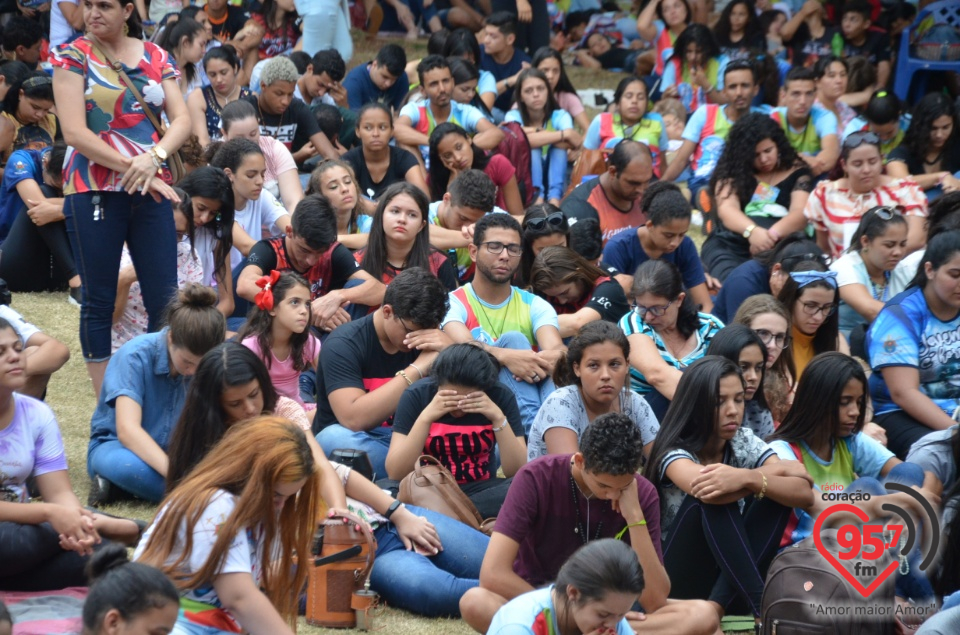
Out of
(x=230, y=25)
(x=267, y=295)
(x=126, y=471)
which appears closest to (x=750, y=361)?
(x=267, y=295)

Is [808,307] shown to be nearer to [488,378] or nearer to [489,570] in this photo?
[488,378]

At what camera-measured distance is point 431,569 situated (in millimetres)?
4145

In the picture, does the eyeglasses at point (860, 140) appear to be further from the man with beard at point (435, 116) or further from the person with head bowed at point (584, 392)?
the person with head bowed at point (584, 392)

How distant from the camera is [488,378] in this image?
4.46 m

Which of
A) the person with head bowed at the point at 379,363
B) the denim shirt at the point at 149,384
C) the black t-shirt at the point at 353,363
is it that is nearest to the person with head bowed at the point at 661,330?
the person with head bowed at the point at 379,363

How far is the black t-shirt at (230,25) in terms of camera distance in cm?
1039

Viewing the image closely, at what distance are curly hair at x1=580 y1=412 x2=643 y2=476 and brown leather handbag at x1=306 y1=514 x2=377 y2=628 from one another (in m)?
0.87

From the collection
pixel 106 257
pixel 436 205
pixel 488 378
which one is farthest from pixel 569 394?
pixel 436 205

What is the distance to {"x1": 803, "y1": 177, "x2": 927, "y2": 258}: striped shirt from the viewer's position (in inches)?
277

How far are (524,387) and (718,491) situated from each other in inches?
55.5

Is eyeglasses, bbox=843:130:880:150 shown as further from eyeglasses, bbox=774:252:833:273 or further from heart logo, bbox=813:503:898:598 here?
heart logo, bbox=813:503:898:598

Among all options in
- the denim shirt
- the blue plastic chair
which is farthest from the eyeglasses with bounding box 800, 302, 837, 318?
the blue plastic chair

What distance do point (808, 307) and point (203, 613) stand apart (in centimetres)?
335

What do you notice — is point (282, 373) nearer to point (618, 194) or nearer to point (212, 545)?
point (212, 545)
